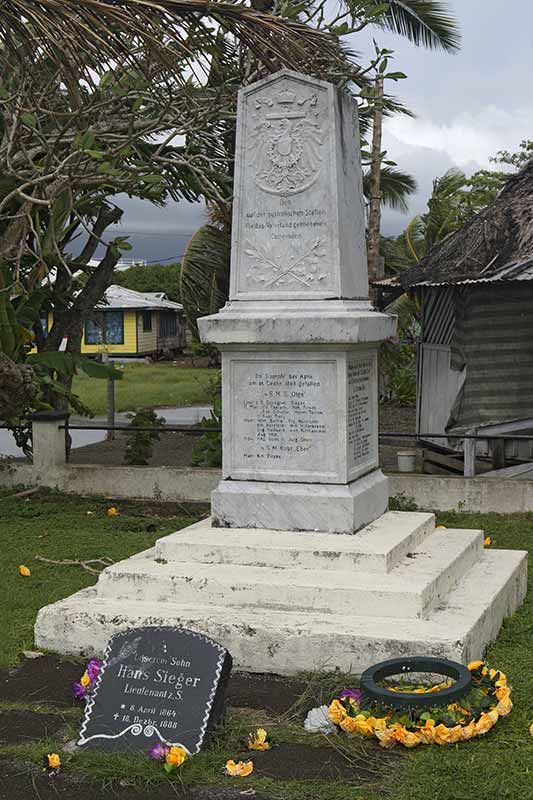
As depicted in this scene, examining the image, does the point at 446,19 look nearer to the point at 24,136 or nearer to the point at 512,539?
the point at 24,136

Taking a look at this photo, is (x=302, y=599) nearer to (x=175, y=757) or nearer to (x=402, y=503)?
(x=175, y=757)

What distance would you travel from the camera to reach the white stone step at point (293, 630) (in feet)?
18.6

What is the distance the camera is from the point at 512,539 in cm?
972

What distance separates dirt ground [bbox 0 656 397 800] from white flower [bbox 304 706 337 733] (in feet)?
0.44

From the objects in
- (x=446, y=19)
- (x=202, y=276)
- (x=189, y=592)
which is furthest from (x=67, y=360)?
(x=446, y=19)

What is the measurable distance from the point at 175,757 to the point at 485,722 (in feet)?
4.59

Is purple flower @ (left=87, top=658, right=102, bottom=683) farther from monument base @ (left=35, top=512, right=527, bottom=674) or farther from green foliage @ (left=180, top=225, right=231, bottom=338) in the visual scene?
green foliage @ (left=180, top=225, right=231, bottom=338)

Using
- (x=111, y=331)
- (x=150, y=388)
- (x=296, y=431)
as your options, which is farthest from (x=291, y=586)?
(x=111, y=331)

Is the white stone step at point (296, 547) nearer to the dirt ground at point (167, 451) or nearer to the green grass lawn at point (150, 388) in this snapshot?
the dirt ground at point (167, 451)

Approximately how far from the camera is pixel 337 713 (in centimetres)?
503

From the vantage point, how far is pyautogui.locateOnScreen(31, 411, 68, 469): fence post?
12359 mm

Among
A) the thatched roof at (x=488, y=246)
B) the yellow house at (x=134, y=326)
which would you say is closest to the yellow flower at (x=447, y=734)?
the thatched roof at (x=488, y=246)

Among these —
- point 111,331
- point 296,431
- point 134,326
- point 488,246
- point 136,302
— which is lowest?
point 296,431

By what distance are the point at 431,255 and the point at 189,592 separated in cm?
857
